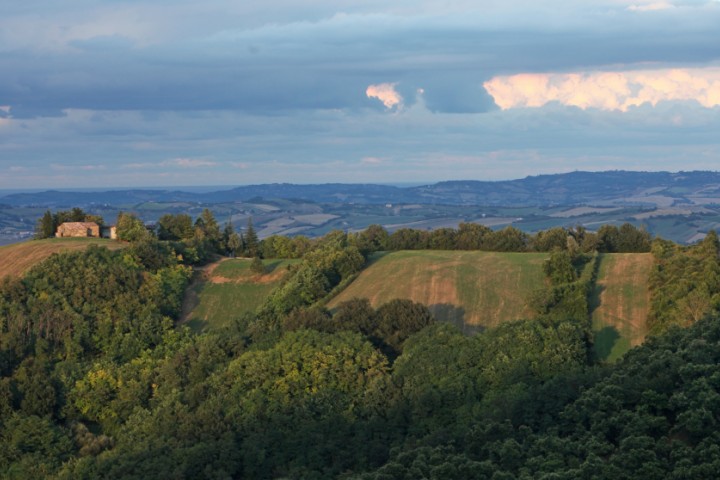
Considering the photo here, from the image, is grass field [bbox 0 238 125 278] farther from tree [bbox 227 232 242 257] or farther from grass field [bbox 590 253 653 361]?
grass field [bbox 590 253 653 361]

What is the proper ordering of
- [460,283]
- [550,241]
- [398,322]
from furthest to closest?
[550,241], [460,283], [398,322]

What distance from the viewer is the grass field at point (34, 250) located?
98000 millimetres

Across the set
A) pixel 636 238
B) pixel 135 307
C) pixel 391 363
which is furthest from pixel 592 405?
pixel 636 238

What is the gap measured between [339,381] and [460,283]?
1020 inches

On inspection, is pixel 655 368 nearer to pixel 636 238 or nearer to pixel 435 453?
pixel 435 453

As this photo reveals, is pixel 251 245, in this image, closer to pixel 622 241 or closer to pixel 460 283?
pixel 460 283

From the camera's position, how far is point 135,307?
89.2m

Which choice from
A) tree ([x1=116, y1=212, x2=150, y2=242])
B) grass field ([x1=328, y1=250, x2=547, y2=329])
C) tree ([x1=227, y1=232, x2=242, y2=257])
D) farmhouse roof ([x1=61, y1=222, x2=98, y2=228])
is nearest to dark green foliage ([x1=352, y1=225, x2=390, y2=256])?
grass field ([x1=328, y1=250, x2=547, y2=329])

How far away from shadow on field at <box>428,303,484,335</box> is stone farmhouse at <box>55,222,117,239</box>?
137ft

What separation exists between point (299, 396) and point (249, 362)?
234 inches

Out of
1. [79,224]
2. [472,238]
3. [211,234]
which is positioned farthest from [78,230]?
[472,238]

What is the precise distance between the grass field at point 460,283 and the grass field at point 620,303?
5.68 m

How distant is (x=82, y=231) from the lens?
113 m

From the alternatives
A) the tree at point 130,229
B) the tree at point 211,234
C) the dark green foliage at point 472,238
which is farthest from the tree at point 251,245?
the dark green foliage at point 472,238
